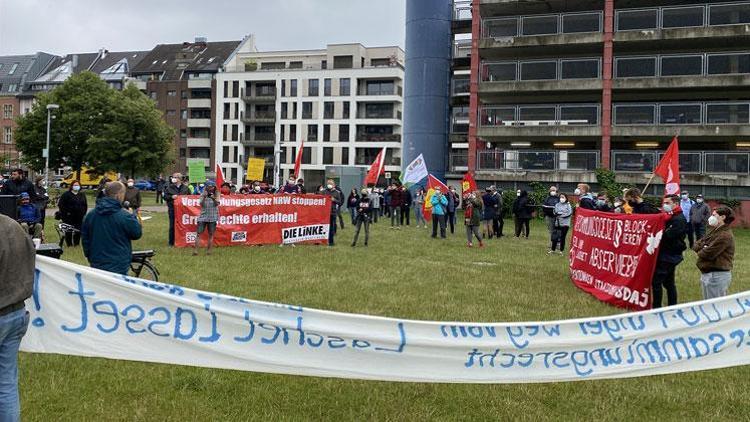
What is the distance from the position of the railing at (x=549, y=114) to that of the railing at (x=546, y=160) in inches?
79.0

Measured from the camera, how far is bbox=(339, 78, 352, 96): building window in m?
75.0

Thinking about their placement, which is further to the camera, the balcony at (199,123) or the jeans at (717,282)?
the balcony at (199,123)

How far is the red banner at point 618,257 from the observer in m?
9.36

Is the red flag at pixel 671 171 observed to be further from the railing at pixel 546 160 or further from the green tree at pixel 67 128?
the green tree at pixel 67 128

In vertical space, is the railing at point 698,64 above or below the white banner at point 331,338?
above

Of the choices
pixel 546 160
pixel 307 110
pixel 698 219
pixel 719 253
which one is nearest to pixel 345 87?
pixel 307 110

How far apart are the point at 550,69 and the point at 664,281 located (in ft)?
98.5

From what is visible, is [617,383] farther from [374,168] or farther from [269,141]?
[269,141]

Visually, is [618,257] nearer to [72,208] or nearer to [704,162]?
[72,208]

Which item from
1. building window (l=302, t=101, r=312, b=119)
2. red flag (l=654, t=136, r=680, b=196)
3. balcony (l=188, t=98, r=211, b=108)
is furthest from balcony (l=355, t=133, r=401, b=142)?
red flag (l=654, t=136, r=680, b=196)

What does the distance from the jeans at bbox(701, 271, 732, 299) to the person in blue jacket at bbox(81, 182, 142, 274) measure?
24.1 feet

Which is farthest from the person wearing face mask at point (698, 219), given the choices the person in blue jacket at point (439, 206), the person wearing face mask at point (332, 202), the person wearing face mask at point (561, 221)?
the person wearing face mask at point (332, 202)

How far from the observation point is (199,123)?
81.8 metres

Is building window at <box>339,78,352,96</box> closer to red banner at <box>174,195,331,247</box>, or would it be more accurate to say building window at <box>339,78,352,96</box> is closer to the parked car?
the parked car
